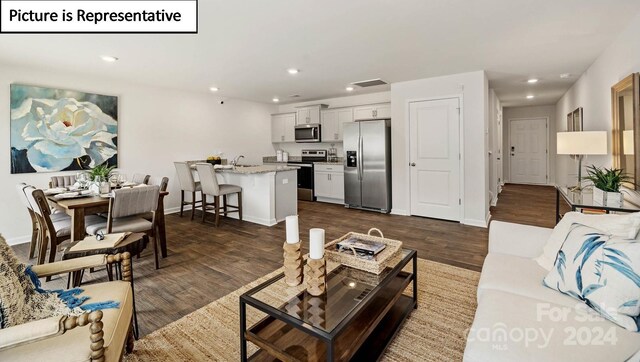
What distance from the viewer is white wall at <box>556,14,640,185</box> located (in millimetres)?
2779

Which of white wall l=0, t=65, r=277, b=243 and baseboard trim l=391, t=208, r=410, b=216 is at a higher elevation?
white wall l=0, t=65, r=277, b=243

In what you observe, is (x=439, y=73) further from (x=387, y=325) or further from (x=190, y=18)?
(x=387, y=325)

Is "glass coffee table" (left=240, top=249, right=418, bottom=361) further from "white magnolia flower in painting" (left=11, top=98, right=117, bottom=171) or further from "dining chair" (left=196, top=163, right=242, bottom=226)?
"white magnolia flower in painting" (left=11, top=98, right=117, bottom=171)

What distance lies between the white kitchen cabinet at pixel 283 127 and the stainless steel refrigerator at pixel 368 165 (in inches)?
75.6

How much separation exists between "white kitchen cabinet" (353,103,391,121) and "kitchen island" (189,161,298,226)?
213 centimetres

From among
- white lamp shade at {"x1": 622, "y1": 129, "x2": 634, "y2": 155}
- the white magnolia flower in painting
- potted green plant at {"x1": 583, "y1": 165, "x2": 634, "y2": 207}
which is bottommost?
potted green plant at {"x1": 583, "y1": 165, "x2": 634, "y2": 207}

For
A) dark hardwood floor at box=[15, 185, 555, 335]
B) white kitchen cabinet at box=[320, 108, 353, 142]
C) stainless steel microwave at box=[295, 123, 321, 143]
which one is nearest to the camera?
dark hardwood floor at box=[15, 185, 555, 335]

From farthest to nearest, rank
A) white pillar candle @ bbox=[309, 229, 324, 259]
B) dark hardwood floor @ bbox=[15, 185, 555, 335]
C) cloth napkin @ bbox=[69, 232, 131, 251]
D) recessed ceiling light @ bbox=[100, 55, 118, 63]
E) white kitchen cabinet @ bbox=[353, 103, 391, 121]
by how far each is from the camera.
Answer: white kitchen cabinet @ bbox=[353, 103, 391, 121] → recessed ceiling light @ bbox=[100, 55, 118, 63] → dark hardwood floor @ bbox=[15, 185, 555, 335] → cloth napkin @ bbox=[69, 232, 131, 251] → white pillar candle @ bbox=[309, 229, 324, 259]

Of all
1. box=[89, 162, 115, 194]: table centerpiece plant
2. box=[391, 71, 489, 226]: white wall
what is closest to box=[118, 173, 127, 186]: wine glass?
box=[89, 162, 115, 194]: table centerpiece plant

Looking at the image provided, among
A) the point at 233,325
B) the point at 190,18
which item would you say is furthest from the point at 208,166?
the point at 233,325

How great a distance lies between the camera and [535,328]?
1.26 m

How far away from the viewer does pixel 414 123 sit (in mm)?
5090

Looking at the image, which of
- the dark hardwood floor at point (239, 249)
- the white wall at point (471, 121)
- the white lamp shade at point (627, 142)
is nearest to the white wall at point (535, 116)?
the dark hardwood floor at point (239, 249)

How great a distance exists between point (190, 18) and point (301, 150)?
5255mm
